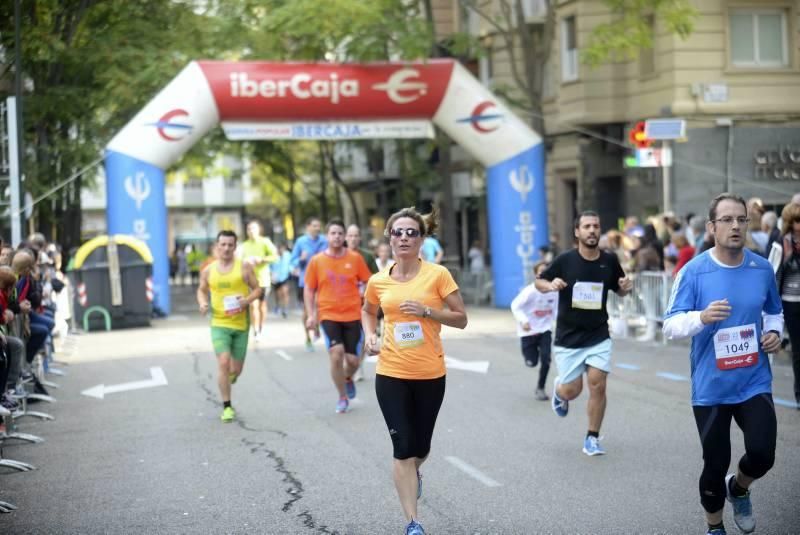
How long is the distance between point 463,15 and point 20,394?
29719 millimetres

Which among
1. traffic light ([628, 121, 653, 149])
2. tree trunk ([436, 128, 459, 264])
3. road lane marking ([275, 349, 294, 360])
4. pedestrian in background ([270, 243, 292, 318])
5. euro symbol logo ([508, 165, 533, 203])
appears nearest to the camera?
road lane marking ([275, 349, 294, 360])

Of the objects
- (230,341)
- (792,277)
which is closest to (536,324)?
(792,277)

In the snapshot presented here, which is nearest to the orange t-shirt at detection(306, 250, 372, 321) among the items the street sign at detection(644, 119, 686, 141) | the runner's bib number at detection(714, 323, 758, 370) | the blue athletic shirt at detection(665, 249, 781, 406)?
the blue athletic shirt at detection(665, 249, 781, 406)

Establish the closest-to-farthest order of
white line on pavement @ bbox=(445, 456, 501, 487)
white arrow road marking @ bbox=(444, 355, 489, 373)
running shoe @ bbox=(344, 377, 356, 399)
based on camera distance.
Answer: white line on pavement @ bbox=(445, 456, 501, 487)
running shoe @ bbox=(344, 377, 356, 399)
white arrow road marking @ bbox=(444, 355, 489, 373)

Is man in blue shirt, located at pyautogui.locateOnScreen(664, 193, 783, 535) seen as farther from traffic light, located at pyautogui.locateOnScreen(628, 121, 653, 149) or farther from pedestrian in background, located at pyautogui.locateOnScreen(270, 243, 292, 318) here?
pedestrian in background, located at pyautogui.locateOnScreen(270, 243, 292, 318)

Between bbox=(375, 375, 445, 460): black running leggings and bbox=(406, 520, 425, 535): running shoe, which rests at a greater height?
bbox=(375, 375, 445, 460): black running leggings

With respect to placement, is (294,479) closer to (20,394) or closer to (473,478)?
(473,478)

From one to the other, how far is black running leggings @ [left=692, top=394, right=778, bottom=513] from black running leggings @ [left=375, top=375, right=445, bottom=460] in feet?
4.76

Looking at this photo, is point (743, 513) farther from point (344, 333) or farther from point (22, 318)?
point (22, 318)

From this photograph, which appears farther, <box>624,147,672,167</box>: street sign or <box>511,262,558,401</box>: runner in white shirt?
<box>624,147,672,167</box>: street sign

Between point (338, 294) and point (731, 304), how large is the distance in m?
6.54

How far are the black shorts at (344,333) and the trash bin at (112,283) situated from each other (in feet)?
43.5

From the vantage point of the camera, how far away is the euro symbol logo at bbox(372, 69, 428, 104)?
2609cm

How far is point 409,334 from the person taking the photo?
7.05m
